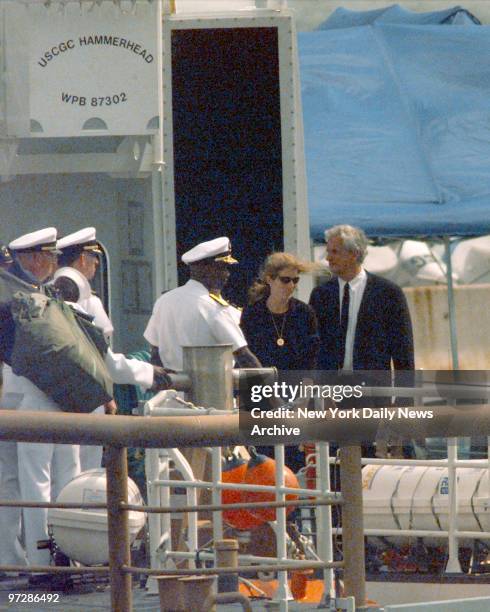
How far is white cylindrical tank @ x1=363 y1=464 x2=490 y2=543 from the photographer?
5832mm

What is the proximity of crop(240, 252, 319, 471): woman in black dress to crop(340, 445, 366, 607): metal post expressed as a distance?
2629 mm

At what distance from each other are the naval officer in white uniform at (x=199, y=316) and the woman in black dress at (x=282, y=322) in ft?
0.87

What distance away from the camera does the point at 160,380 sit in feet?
19.5

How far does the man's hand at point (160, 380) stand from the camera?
5891 millimetres

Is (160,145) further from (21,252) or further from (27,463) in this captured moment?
(27,463)

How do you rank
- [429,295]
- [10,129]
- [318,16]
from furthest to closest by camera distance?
[429,295] < [318,16] < [10,129]

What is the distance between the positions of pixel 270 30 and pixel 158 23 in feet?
2.86

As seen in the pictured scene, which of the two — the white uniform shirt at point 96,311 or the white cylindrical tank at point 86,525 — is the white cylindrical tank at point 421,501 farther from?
the white uniform shirt at point 96,311

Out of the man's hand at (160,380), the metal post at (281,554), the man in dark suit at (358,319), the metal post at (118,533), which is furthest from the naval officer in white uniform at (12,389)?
the metal post at (118,533)

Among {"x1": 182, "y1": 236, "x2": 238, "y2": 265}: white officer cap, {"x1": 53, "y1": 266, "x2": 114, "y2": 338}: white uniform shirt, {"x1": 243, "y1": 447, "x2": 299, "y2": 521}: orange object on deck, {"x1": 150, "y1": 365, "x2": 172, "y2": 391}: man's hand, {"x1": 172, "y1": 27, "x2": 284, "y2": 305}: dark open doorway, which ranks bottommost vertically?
{"x1": 243, "y1": 447, "x2": 299, "y2": 521}: orange object on deck

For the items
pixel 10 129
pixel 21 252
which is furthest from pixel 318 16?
pixel 21 252

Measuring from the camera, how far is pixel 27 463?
6.06 metres

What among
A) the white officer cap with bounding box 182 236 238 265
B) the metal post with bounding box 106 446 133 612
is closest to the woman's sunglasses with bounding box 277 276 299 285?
the white officer cap with bounding box 182 236 238 265

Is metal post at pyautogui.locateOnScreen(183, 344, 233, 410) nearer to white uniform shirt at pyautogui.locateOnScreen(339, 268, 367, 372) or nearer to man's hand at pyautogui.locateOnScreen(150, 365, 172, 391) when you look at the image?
man's hand at pyautogui.locateOnScreen(150, 365, 172, 391)
